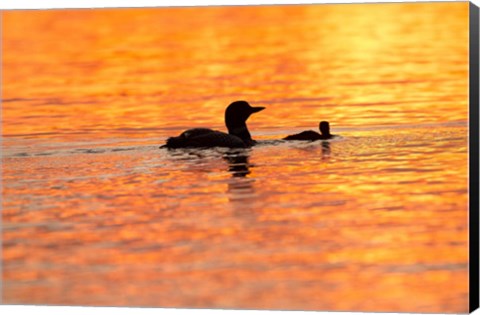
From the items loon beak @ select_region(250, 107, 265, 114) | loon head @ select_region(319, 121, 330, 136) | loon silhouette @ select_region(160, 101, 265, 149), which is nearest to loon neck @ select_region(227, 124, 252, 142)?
loon silhouette @ select_region(160, 101, 265, 149)

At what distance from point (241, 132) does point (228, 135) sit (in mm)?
264

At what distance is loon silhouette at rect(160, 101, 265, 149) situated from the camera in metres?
9.55

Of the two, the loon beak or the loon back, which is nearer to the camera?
the loon beak

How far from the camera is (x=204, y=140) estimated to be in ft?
33.9

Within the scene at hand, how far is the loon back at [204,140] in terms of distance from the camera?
9703 millimetres

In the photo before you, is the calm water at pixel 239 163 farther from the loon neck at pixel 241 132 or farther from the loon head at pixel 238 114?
the loon neck at pixel 241 132

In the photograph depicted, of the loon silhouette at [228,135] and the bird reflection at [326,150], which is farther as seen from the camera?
the loon silhouette at [228,135]

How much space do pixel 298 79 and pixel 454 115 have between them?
3.48 ft

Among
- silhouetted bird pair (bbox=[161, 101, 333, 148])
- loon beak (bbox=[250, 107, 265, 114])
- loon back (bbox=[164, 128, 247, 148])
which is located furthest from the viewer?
loon back (bbox=[164, 128, 247, 148])

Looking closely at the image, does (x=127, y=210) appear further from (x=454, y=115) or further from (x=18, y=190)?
(x=454, y=115)

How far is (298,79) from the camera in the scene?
30.6ft

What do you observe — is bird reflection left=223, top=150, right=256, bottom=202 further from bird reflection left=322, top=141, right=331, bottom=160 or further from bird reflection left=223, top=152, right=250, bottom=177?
bird reflection left=322, top=141, right=331, bottom=160

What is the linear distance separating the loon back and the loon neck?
4 centimetres

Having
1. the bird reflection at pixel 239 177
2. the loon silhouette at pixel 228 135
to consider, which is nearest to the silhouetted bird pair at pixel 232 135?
the loon silhouette at pixel 228 135
